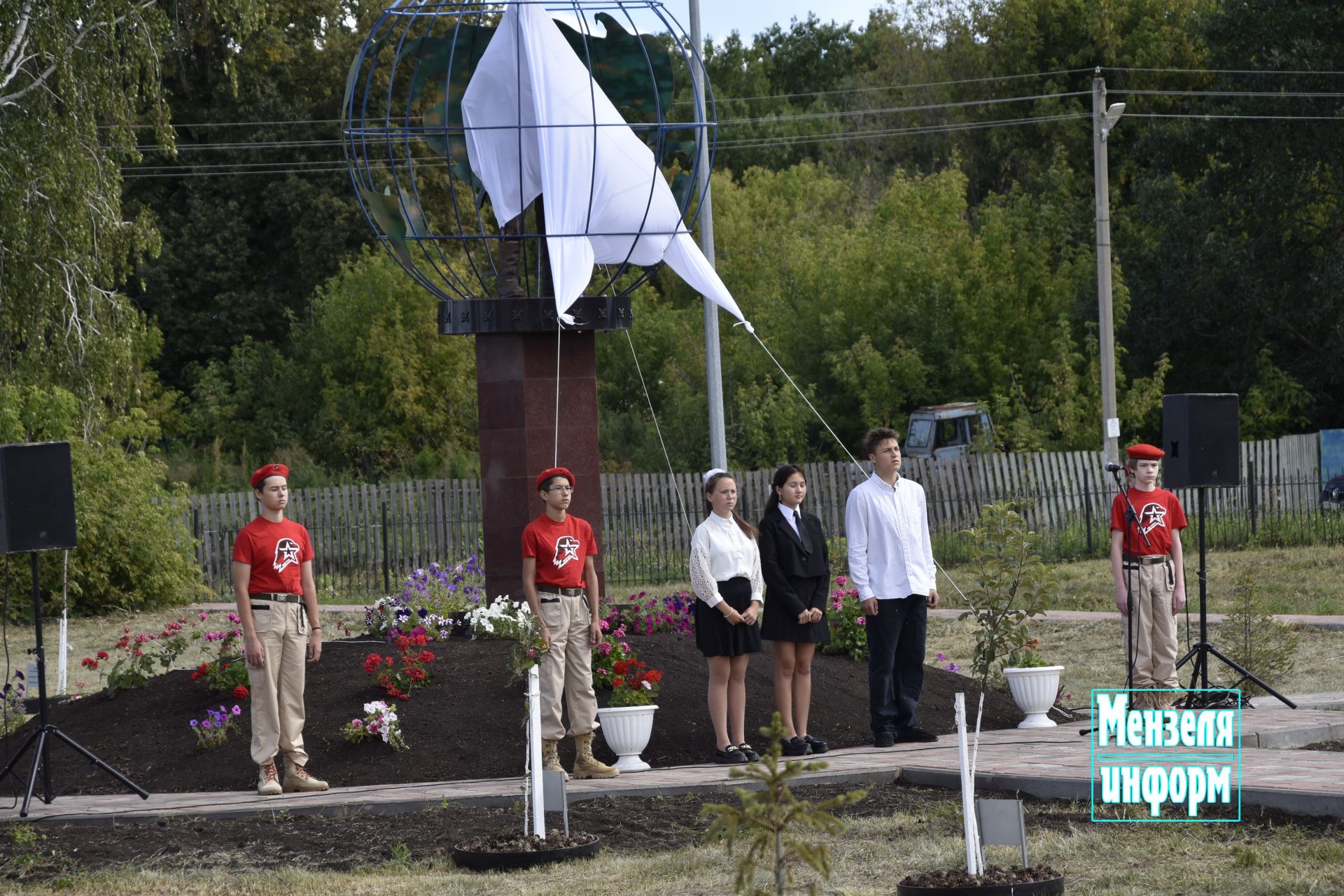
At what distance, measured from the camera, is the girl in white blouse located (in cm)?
882

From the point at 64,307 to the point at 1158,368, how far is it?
19.1 m

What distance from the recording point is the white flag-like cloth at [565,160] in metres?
11.5

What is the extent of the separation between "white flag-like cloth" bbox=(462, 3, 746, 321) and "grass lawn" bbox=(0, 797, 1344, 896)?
5.42m

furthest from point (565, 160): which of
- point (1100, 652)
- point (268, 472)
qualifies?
point (1100, 652)

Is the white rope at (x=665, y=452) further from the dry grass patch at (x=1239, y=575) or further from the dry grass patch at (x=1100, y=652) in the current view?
the dry grass patch at (x=1239, y=575)

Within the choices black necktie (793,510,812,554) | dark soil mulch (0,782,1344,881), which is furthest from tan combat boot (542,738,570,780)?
black necktie (793,510,812,554)

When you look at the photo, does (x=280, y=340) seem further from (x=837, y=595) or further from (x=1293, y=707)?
(x=1293, y=707)

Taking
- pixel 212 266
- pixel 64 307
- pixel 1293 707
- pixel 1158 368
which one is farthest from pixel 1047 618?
pixel 212 266

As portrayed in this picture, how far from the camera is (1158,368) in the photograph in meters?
28.7

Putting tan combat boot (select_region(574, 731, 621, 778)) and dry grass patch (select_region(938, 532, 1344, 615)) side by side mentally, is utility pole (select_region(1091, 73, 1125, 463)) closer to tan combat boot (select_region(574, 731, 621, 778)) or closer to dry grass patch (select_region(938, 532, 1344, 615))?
dry grass patch (select_region(938, 532, 1344, 615))

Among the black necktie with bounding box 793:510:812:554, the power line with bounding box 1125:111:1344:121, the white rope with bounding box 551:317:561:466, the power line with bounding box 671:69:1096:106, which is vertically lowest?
the black necktie with bounding box 793:510:812:554

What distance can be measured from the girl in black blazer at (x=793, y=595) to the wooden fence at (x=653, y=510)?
13.5m

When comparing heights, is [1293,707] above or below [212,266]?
below

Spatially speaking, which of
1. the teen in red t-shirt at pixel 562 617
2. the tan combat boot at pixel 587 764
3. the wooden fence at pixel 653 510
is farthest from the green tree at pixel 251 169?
the tan combat boot at pixel 587 764
